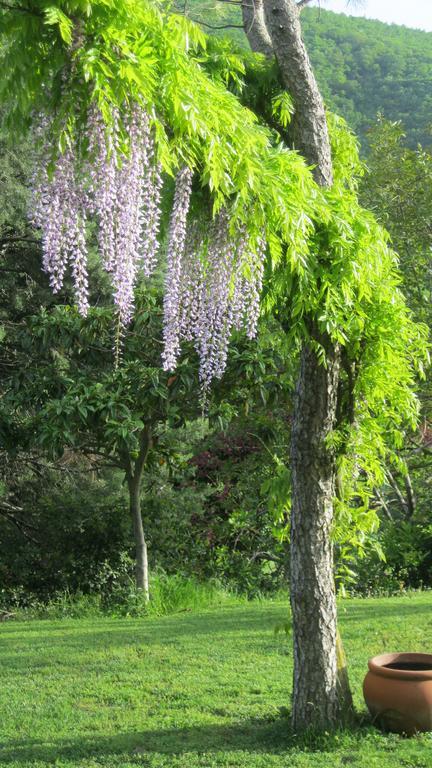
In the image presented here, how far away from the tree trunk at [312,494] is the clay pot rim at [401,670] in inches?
7.6

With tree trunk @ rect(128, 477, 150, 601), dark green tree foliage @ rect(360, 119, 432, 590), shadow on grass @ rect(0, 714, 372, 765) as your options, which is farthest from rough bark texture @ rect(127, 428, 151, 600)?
shadow on grass @ rect(0, 714, 372, 765)

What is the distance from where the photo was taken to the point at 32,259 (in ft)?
37.8

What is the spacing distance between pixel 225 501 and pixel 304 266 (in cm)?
640

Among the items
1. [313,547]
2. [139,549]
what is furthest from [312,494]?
[139,549]

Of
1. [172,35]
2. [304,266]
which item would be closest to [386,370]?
[304,266]

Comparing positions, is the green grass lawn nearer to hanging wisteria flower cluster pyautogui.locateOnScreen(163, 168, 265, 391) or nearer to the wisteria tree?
the wisteria tree

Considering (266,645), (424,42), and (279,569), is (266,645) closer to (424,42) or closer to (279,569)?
(279,569)

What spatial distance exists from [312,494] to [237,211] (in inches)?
61.7

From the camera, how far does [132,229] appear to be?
3164mm

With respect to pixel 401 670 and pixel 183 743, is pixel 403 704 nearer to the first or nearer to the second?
pixel 401 670

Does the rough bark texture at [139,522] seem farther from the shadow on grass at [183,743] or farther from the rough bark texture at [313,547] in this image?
the rough bark texture at [313,547]

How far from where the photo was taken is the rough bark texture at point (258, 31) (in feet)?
14.5

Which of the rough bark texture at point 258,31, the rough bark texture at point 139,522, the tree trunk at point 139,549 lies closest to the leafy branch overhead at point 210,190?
the rough bark texture at point 258,31

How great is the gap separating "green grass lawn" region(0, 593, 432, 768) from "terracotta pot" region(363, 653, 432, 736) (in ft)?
0.25
